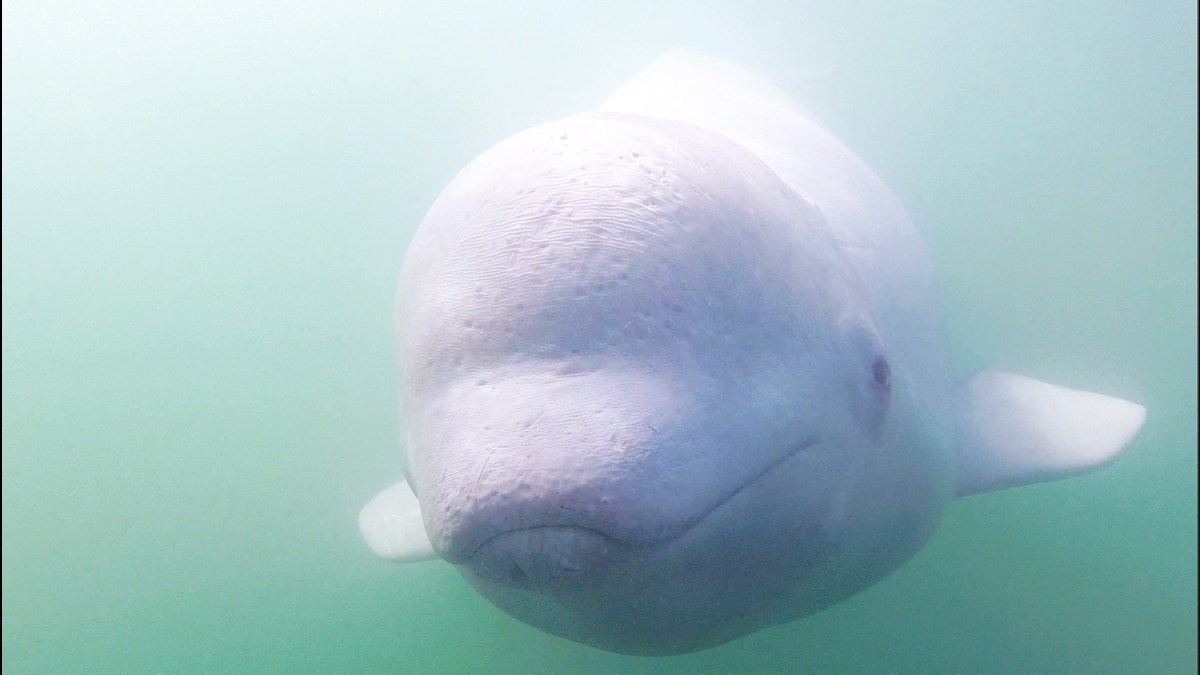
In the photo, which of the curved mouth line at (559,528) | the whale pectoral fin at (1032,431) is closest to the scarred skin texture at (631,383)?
the curved mouth line at (559,528)

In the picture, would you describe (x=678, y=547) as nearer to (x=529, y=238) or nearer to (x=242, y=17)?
(x=529, y=238)

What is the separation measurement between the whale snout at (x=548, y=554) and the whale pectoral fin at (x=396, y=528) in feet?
8.50

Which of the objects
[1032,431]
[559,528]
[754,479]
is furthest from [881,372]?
[1032,431]

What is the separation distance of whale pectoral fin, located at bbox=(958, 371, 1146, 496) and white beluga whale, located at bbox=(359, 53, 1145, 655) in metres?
1.17

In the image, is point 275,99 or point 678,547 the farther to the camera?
point 275,99

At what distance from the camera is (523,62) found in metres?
11.8

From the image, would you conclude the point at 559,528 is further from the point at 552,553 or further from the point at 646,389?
the point at 646,389

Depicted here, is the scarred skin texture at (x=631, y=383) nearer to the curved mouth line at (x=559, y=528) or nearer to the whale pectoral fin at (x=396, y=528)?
the curved mouth line at (x=559, y=528)

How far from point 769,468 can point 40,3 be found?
55.7 feet

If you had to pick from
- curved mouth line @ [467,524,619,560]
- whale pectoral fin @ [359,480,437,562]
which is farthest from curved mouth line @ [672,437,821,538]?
whale pectoral fin @ [359,480,437,562]

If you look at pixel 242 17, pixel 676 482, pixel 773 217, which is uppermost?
pixel 242 17

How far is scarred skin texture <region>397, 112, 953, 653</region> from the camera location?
6.10ft

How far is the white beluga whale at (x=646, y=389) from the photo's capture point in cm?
186

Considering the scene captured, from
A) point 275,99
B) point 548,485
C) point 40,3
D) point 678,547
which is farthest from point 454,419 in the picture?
point 40,3
